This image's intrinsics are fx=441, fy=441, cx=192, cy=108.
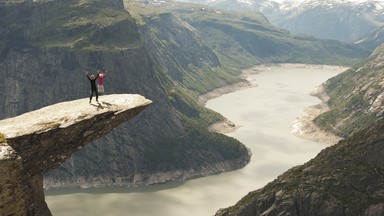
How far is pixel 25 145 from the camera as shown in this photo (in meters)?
42.5

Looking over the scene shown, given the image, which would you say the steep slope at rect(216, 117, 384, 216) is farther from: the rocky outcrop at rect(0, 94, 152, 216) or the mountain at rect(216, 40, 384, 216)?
the rocky outcrop at rect(0, 94, 152, 216)

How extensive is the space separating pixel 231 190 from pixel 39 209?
159898 millimetres

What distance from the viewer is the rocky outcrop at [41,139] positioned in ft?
125

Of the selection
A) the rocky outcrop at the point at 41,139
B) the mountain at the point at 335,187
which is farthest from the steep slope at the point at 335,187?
the rocky outcrop at the point at 41,139

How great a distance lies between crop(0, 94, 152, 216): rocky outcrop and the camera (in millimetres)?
38094

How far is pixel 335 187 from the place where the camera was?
103 meters

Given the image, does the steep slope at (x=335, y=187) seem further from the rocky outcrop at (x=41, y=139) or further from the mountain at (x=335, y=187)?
the rocky outcrop at (x=41, y=139)

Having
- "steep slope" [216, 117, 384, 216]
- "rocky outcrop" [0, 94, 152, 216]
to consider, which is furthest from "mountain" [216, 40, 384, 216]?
"rocky outcrop" [0, 94, 152, 216]

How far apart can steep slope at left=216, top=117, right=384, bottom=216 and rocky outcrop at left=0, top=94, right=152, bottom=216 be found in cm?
6267

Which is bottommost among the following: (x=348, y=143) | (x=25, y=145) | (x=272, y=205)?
(x=272, y=205)

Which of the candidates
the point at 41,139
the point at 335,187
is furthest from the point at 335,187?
the point at 41,139

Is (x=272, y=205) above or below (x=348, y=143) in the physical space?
below

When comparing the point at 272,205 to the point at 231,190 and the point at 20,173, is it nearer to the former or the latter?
the point at 20,173

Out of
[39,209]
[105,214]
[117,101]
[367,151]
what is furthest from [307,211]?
[105,214]
